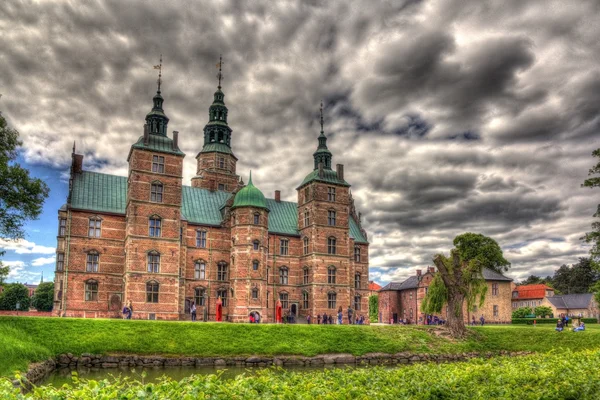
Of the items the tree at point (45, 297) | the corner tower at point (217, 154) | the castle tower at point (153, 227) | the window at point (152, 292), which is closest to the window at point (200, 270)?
the castle tower at point (153, 227)

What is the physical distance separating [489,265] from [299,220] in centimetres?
3424

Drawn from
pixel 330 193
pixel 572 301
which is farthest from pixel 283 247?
pixel 572 301

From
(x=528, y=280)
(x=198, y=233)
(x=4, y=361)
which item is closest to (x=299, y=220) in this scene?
(x=198, y=233)

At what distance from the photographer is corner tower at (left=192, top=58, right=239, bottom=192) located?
60.6 meters

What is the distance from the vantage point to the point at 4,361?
21188mm

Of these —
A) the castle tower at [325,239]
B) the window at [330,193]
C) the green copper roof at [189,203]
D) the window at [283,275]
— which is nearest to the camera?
the green copper roof at [189,203]

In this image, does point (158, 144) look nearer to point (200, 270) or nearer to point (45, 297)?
point (200, 270)

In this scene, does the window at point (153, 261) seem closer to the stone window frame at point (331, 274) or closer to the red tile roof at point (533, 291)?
the stone window frame at point (331, 274)

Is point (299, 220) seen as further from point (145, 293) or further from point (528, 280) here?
point (528, 280)

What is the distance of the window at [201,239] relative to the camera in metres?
46.6

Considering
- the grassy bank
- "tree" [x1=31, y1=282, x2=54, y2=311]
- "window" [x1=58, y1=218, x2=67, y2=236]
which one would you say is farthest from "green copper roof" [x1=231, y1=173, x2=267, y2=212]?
"tree" [x1=31, y1=282, x2=54, y2=311]

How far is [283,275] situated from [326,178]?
1098cm

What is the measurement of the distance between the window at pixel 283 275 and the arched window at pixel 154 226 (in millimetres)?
13433

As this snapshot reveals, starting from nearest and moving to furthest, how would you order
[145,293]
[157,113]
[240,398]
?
[240,398]
[145,293]
[157,113]
